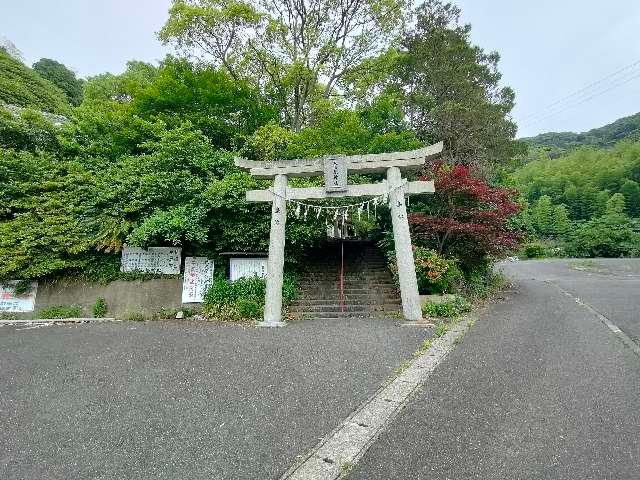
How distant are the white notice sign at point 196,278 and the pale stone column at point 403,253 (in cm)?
547

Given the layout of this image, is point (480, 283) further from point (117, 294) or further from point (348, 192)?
point (117, 294)

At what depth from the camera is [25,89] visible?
2150cm

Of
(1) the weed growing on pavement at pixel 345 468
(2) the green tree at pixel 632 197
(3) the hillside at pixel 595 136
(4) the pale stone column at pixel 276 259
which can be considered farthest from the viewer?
(3) the hillside at pixel 595 136

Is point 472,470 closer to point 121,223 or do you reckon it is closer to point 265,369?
point 265,369

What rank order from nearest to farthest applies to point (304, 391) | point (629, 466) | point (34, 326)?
1. point (629, 466)
2. point (304, 391)
3. point (34, 326)

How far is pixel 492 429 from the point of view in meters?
3.26

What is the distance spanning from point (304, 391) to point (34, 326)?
28.6 ft

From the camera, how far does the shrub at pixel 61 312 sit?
1049cm

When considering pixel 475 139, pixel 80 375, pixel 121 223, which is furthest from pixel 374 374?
pixel 475 139

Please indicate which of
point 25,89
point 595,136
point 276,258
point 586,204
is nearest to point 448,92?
point 276,258

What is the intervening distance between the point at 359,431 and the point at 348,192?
6307mm

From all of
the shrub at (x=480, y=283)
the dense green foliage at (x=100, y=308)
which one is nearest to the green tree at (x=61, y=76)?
the dense green foliage at (x=100, y=308)

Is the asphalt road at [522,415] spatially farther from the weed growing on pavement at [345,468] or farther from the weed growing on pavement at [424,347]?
the weed growing on pavement at [424,347]

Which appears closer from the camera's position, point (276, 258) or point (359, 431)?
point (359, 431)
